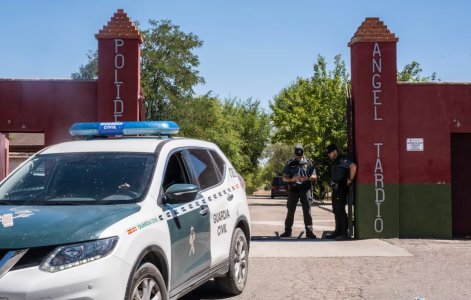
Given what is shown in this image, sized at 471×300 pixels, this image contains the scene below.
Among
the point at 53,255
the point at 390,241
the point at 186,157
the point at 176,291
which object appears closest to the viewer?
the point at 53,255

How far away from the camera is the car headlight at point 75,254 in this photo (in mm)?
3980

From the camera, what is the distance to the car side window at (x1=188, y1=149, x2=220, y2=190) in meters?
6.24

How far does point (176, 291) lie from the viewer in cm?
520

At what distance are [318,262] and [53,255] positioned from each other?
19.4 ft

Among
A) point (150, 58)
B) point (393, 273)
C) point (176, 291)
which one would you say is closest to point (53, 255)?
point (176, 291)

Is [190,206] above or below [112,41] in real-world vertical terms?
below

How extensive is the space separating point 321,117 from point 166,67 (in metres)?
11.7

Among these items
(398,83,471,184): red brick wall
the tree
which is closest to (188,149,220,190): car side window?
(398,83,471,184): red brick wall

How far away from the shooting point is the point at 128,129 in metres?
6.38

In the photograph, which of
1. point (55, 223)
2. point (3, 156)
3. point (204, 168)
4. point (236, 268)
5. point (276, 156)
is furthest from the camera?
point (276, 156)

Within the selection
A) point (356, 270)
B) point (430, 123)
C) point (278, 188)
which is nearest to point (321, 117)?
point (278, 188)

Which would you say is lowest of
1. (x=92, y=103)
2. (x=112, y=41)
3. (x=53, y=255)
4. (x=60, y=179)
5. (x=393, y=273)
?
(x=393, y=273)

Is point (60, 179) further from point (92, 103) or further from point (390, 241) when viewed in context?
point (390, 241)

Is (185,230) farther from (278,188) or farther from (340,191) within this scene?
(278,188)
